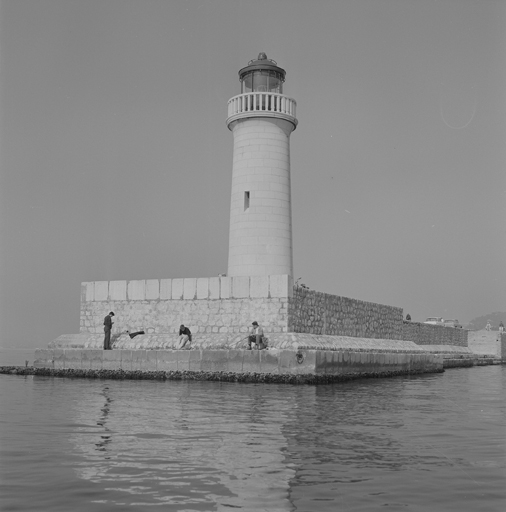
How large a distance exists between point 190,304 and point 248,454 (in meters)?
12.6

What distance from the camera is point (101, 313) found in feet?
67.7

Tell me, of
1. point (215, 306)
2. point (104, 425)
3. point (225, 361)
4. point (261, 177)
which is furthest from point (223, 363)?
point (104, 425)

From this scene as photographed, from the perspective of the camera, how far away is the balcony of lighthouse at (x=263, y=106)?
69.6ft

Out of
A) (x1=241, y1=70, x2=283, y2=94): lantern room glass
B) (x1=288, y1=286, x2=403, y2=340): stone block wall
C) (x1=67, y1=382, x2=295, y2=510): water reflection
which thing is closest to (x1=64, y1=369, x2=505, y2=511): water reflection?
(x1=67, y1=382, x2=295, y2=510): water reflection

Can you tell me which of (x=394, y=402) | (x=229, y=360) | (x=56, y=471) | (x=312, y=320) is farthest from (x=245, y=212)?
(x=56, y=471)

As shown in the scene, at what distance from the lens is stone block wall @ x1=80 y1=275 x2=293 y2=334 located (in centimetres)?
1806

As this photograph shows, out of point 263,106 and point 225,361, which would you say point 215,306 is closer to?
point 225,361

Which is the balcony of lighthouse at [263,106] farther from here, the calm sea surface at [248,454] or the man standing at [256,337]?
the calm sea surface at [248,454]

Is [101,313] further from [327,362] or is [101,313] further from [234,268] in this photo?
[327,362]

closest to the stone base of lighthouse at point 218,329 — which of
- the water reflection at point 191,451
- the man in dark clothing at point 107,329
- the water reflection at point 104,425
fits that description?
the man in dark clothing at point 107,329

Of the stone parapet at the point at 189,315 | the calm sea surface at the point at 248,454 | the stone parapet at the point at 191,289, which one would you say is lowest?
the calm sea surface at the point at 248,454

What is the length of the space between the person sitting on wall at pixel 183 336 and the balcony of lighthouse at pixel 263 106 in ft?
23.2

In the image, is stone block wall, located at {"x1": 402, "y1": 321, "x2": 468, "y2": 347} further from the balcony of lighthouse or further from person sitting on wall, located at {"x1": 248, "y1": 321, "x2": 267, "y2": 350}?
person sitting on wall, located at {"x1": 248, "y1": 321, "x2": 267, "y2": 350}

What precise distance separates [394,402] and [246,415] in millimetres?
3639
